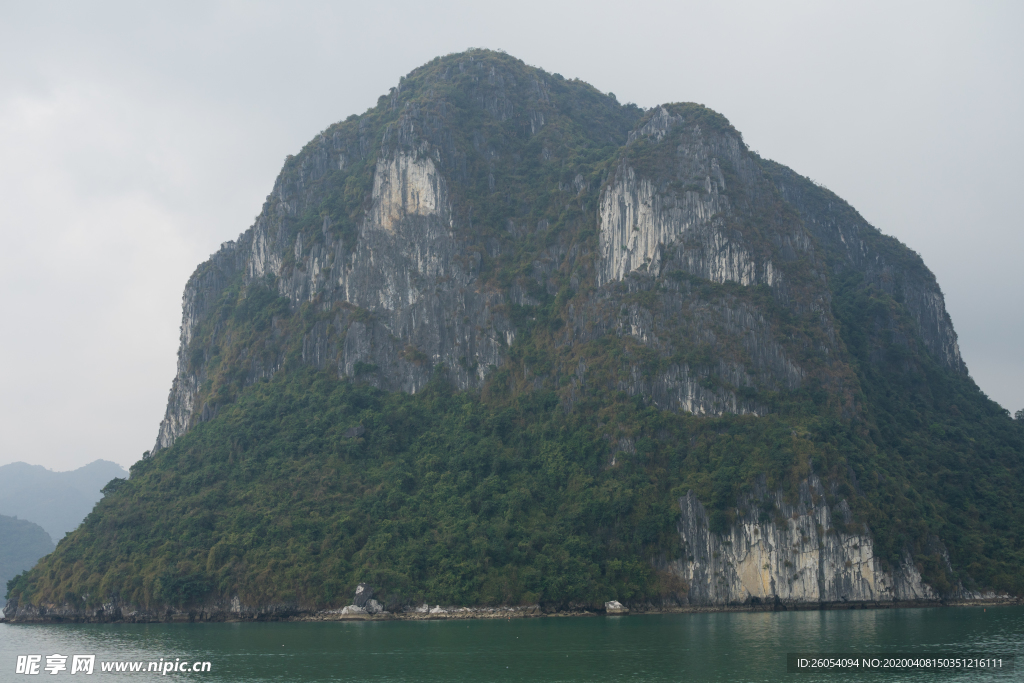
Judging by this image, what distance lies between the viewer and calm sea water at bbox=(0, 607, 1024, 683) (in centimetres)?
4072

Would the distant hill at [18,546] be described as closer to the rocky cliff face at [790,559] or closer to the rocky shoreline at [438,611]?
the rocky shoreline at [438,611]

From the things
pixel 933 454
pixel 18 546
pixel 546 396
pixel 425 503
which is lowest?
Result: pixel 18 546

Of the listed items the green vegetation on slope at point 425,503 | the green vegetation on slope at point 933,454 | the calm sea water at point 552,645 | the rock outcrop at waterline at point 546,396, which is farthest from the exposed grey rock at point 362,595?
the green vegetation on slope at point 933,454

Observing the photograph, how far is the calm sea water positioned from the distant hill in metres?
120

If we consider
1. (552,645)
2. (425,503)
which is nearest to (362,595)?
(425,503)

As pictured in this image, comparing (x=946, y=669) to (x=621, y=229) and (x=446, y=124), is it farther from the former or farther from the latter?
(x=446, y=124)

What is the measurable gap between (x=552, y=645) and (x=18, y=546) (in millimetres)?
168825

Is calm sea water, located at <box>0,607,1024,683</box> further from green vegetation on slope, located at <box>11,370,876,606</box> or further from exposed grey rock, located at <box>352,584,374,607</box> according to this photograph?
green vegetation on slope, located at <box>11,370,876,606</box>

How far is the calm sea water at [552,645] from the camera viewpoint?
40.7m

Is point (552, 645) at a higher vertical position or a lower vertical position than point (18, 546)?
lower

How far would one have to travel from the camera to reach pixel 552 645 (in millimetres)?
49531

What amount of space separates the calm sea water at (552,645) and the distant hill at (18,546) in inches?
4712

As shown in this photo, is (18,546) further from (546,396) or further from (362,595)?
(362,595)

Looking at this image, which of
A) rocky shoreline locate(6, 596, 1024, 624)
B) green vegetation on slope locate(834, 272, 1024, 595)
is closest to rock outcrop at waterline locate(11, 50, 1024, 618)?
green vegetation on slope locate(834, 272, 1024, 595)
